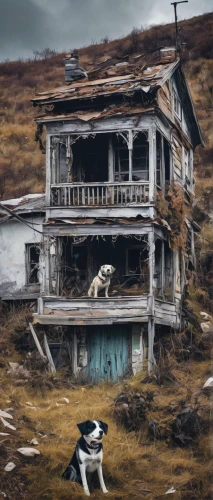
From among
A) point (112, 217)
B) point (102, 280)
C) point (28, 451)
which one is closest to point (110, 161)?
point (112, 217)

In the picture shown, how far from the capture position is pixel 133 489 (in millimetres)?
14125

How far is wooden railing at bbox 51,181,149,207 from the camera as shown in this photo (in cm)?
2239

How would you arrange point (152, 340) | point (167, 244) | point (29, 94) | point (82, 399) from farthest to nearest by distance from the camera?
point (29, 94), point (167, 244), point (152, 340), point (82, 399)

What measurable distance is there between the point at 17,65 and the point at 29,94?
210 inches

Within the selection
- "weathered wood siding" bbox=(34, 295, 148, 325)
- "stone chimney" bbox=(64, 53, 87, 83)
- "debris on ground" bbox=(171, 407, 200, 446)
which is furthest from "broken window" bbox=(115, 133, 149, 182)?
"debris on ground" bbox=(171, 407, 200, 446)

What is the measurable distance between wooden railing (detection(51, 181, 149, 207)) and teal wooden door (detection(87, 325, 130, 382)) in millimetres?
3635

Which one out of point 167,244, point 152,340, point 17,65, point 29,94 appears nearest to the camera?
point 152,340

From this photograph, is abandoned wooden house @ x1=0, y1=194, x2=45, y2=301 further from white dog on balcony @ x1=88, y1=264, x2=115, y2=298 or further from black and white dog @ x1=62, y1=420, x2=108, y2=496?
black and white dog @ x1=62, y1=420, x2=108, y2=496

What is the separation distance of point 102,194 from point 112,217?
27.9 inches

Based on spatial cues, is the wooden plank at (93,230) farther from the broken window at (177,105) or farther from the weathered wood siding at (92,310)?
the broken window at (177,105)

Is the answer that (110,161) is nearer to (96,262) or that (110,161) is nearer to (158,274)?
(96,262)

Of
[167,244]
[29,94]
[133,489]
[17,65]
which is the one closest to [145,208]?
[167,244]

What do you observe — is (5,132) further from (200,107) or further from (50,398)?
(50,398)

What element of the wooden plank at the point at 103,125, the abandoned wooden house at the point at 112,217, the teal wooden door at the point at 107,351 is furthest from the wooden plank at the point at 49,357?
the wooden plank at the point at 103,125
